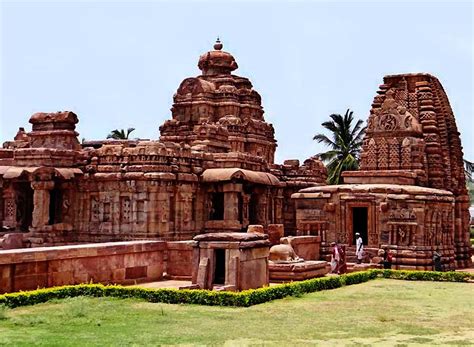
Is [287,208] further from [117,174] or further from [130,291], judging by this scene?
[130,291]

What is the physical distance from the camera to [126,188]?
2312cm

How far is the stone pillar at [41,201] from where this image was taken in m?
23.4

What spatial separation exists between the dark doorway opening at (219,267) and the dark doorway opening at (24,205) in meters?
12.8

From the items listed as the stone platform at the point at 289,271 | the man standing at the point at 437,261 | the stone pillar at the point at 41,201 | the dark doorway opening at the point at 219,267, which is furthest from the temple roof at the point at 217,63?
the dark doorway opening at the point at 219,267

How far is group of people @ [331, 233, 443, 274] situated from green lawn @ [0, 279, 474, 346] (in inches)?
270

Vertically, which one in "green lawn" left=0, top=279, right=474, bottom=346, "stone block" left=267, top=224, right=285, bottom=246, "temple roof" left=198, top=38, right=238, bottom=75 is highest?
"temple roof" left=198, top=38, right=238, bottom=75

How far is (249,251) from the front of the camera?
14.7 meters

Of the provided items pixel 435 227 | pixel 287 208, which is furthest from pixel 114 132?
pixel 435 227

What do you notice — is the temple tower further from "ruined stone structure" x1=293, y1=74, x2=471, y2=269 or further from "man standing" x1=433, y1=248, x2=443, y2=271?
"man standing" x1=433, y1=248, x2=443, y2=271

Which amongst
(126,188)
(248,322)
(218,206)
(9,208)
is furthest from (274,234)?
(248,322)

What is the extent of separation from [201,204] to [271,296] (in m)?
12.2

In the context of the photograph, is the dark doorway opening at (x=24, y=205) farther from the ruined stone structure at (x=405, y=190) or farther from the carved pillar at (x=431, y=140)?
the carved pillar at (x=431, y=140)

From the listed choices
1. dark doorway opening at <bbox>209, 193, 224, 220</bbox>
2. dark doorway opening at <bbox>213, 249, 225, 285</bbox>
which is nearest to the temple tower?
dark doorway opening at <bbox>209, 193, 224, 220</bbox>

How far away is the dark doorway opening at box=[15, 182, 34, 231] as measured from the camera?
2528cm
